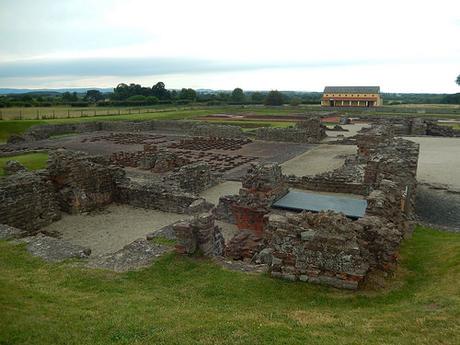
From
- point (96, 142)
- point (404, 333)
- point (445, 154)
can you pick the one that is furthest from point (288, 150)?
point (404, 333)

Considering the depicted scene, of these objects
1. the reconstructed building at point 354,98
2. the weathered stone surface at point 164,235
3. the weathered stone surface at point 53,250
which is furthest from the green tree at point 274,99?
the weathered stone surface at point 53,250

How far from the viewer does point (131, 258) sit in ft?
30.1

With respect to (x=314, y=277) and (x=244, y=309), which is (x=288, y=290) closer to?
(x=314, y=277)

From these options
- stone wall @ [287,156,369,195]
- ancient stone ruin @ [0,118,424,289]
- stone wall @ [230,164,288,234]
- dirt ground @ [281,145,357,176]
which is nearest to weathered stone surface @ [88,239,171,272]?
ancient stone ruin @ [0,118,424,289]

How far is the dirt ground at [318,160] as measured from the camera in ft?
79.9

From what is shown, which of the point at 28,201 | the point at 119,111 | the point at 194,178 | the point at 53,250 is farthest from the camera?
the point at 119,111

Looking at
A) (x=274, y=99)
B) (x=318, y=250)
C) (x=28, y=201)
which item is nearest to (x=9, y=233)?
(x=28, y=201)

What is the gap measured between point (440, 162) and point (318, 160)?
7.61 meters

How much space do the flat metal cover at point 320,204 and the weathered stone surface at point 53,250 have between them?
19.5 ft

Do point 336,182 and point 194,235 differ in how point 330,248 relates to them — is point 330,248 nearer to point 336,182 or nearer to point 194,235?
point 194,235

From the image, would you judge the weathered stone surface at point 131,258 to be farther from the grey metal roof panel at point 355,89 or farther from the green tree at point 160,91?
the grey metal roof panel at point 355,89

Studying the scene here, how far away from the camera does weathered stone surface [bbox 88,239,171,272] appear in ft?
28.8

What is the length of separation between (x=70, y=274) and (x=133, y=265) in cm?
130

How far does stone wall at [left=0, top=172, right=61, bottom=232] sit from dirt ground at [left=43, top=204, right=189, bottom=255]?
18.1 inches
